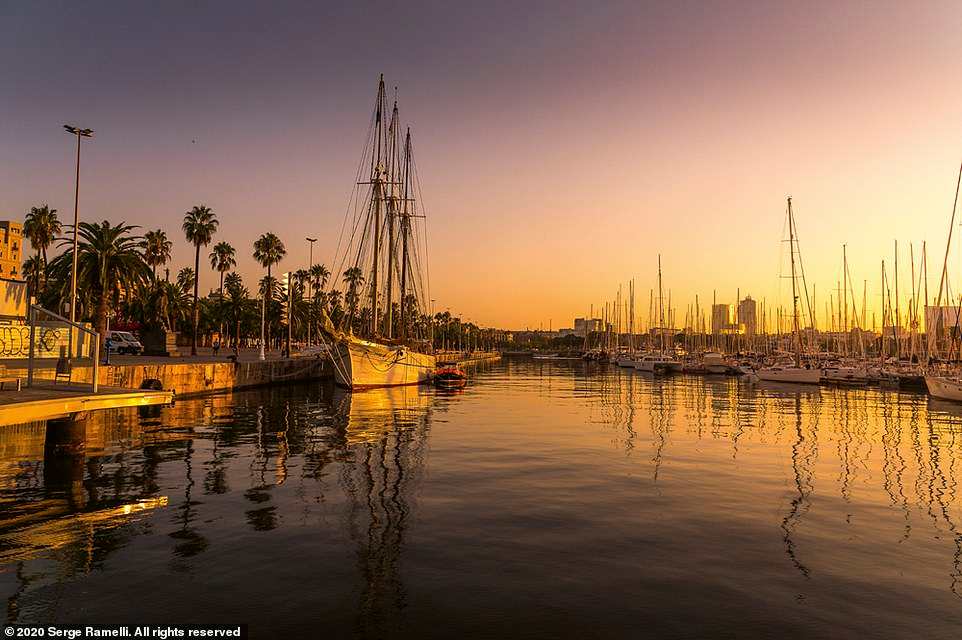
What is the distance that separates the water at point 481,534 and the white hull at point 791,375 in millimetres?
49570

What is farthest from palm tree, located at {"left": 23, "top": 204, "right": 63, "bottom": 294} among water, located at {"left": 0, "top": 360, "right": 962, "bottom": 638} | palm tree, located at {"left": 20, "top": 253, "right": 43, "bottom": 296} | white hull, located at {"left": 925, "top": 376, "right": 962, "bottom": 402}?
white hull, located at {"left": 925, "top": 376, "right": 962, "bottom": 402}

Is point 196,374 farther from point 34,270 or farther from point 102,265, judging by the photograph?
point 34,270

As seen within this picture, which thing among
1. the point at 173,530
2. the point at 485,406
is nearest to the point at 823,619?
the point at 173,530

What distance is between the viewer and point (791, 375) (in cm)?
7725

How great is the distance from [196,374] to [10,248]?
169937 millimetres

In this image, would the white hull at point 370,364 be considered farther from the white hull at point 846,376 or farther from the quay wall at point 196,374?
the white hull at point 846,376

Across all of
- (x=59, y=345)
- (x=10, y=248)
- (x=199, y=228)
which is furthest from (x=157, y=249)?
(x=10, y=248)

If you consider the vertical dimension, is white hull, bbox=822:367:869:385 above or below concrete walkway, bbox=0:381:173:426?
below

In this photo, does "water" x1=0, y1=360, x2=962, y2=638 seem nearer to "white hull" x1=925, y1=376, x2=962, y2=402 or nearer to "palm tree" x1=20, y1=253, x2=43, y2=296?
"white hull" x1=925, y1=376, x2=962, y2=402

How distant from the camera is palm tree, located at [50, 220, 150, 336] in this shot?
1842 inches

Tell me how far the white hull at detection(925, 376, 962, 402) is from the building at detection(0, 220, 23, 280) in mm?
196221

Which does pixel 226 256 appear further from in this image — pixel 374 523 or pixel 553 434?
pixel 374 523

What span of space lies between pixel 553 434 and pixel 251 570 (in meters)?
21.0

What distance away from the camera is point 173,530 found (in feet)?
42.4
